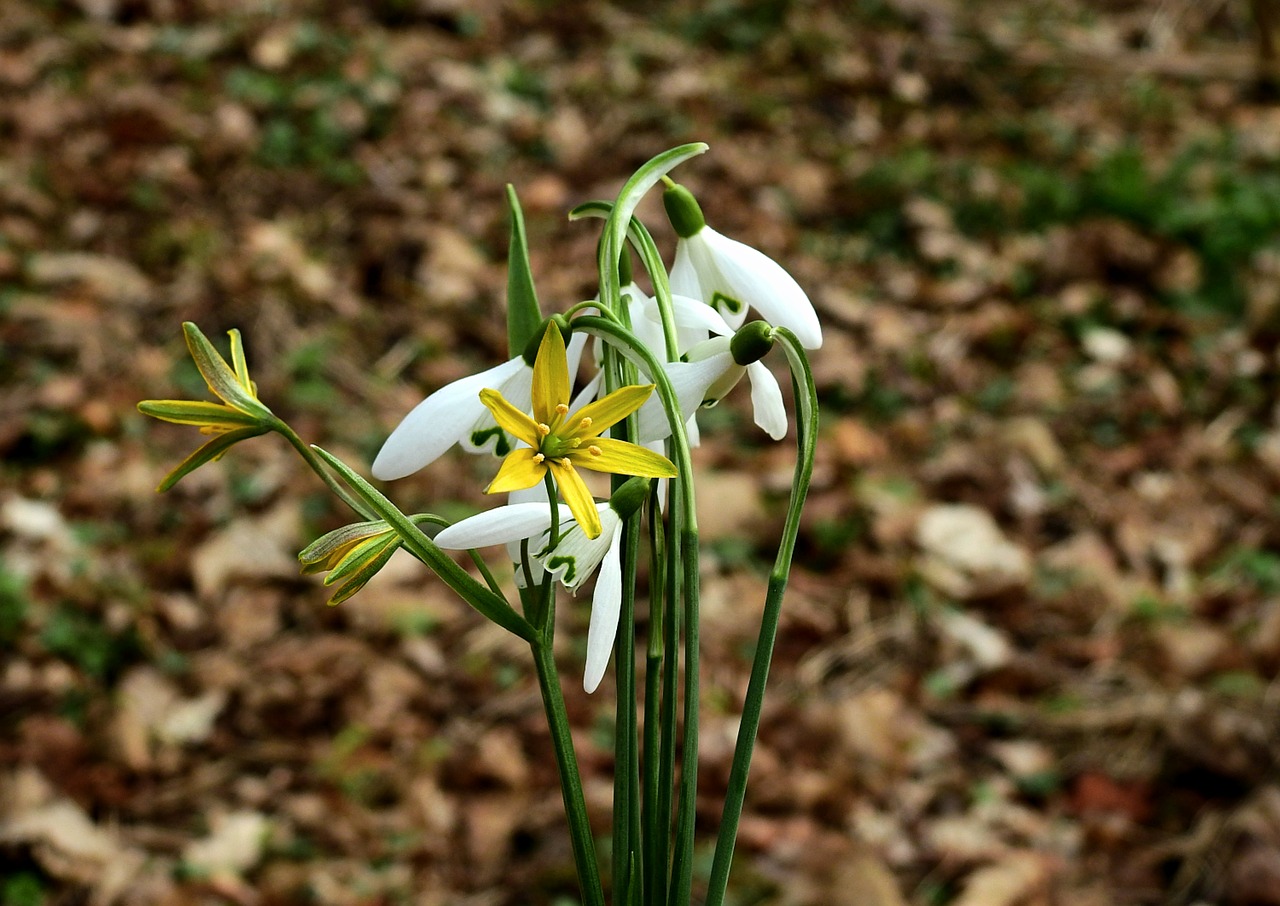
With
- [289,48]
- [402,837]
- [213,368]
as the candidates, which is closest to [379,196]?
[289,48]

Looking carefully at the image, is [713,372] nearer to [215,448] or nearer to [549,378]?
[549,378]

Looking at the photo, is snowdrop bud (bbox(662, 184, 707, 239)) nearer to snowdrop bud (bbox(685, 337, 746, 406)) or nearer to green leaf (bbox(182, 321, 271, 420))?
snowdrop bud (bbox(685, 337, 746, 406))

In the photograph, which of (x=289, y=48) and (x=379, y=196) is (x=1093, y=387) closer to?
(x=379, y=196)

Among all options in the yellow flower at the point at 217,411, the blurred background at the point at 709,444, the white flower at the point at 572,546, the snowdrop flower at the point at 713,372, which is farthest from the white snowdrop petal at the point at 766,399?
the blurred background at the point at 709,444

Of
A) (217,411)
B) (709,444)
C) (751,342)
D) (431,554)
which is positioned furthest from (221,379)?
(709,444)

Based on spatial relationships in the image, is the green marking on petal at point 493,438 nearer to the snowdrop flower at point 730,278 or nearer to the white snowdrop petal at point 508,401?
the white snowdrop petal at point 508,401
